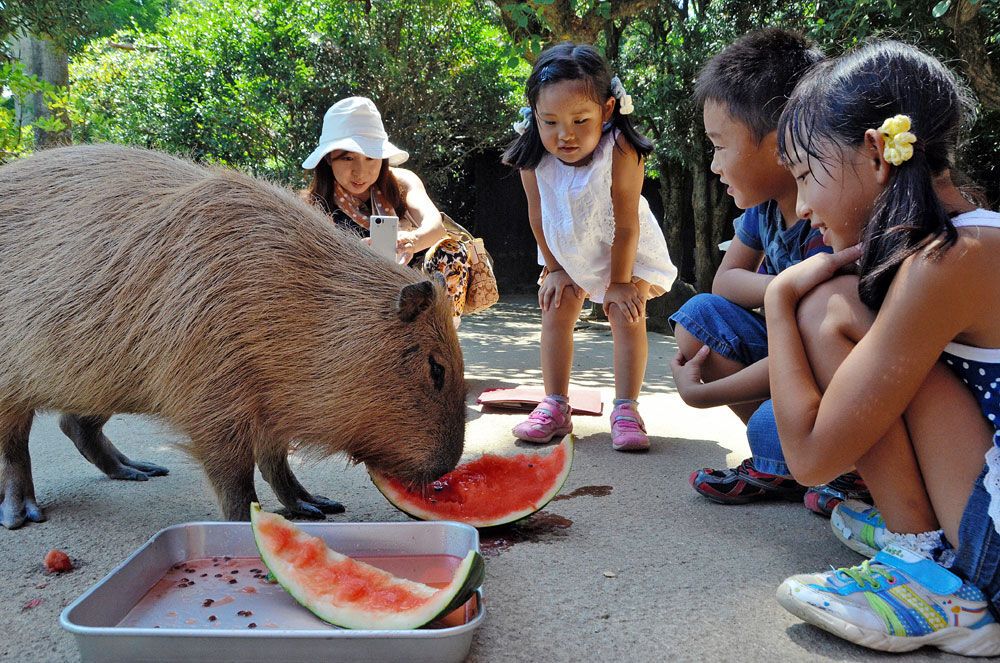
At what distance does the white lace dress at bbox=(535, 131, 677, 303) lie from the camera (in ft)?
13.3

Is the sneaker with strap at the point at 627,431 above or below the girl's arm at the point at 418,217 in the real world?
below

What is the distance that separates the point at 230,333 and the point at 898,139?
1.95 metres

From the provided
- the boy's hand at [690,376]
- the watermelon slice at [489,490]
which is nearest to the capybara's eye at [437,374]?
the watermelon slice at [489,490]

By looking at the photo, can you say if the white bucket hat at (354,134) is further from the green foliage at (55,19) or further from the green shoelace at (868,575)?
the green shoelace at (868,575)

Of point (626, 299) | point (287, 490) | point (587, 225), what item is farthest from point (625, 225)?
point (287, 490)

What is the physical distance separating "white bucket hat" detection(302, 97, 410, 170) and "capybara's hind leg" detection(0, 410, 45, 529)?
86.8 inches

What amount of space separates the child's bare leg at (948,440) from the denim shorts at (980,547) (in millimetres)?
20

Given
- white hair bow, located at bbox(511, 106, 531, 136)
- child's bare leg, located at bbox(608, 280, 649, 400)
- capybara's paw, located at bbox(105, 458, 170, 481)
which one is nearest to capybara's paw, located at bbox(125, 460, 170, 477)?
capybara's paw, located at bbox(105, 458, 170, 481)

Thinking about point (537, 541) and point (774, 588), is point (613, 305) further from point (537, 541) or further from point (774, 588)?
point (774, 588)

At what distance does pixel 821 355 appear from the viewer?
220 centimetres

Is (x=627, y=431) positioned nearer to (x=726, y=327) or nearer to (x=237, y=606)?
(x=726, y=327)

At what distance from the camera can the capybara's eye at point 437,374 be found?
8.90 ft

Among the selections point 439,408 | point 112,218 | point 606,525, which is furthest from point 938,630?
point 112,218

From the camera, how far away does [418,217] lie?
496 centimetres
